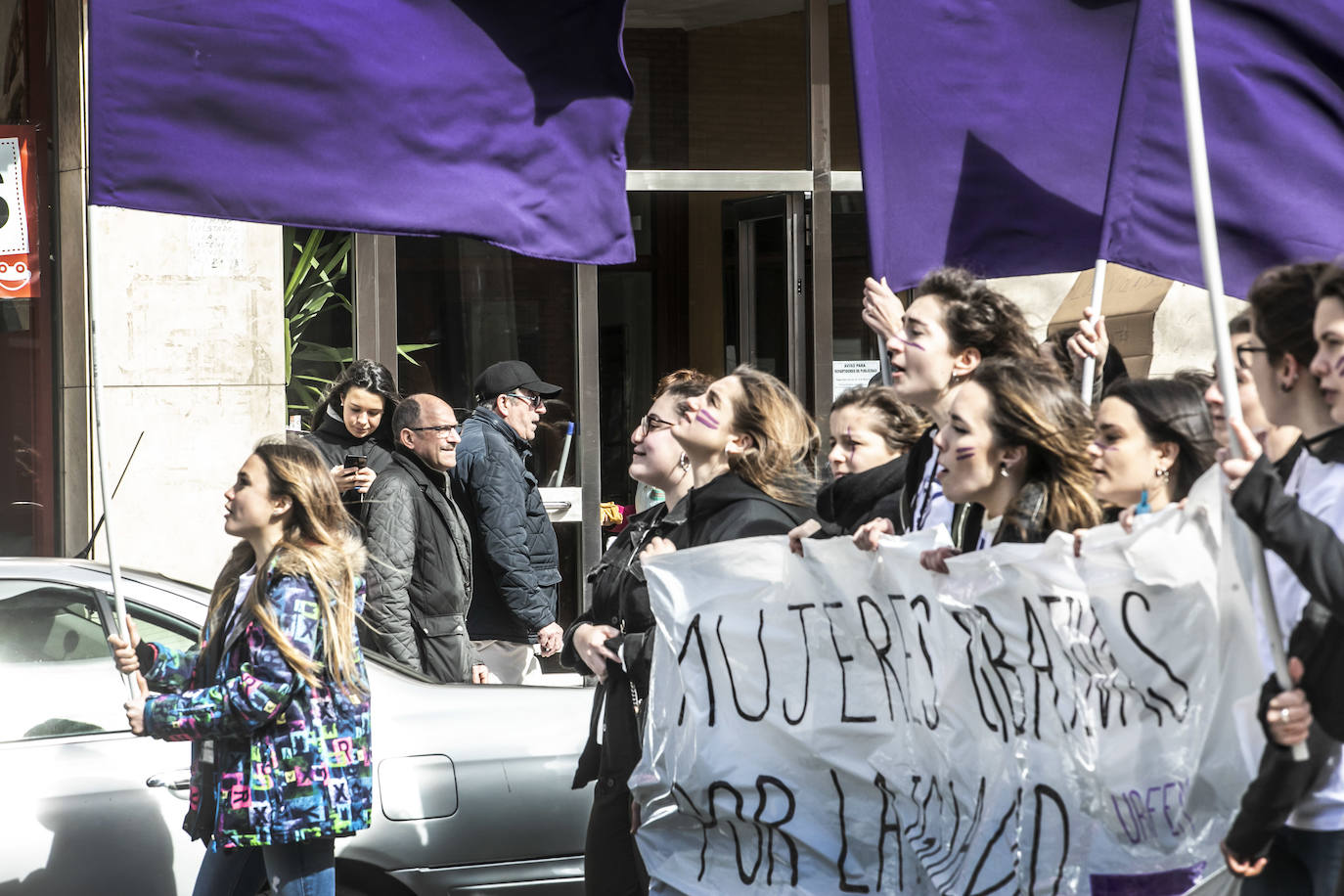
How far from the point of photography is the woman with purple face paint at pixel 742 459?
174 inches

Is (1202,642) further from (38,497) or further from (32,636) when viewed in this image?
(38,497)

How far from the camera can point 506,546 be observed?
708 centimetres

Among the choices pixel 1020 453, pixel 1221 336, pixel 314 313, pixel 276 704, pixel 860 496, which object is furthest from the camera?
pixel 314 313

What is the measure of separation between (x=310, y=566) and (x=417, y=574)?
8.51 feet

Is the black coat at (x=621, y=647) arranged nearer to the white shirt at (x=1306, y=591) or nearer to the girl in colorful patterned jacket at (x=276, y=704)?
the girl in colorful patterned jacket at (x=276, y=704)

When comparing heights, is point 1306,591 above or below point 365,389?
below

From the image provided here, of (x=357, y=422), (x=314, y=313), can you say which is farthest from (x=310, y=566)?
(x=314, y=313)

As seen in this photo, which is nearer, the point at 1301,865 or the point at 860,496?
the point at 1301,865

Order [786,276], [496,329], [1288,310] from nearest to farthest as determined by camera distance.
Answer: [1288,310], [496,329], [786,276]

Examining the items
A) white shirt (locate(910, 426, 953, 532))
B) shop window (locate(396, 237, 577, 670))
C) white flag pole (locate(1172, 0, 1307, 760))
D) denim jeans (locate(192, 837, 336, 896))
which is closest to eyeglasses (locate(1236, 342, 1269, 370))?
white flag pole (locate(1172, 0, 1307, 760))

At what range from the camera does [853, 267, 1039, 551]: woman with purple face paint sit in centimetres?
414

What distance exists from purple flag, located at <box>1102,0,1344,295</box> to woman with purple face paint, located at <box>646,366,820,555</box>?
107 cm

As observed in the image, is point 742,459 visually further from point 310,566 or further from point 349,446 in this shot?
point 349,446

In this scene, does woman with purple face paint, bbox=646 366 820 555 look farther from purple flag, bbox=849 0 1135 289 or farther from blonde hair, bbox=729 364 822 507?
purple flag, bbox=849 0 1135 289
